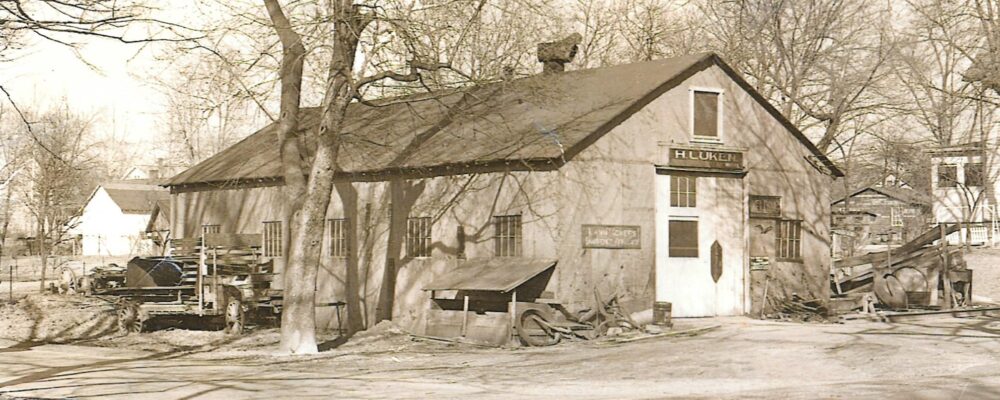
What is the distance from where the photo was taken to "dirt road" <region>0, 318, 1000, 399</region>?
1527 cm

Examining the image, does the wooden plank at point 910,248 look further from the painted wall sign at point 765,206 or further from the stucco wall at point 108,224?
the stucco wall at point 108,224

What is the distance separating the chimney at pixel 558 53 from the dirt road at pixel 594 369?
9100 mm

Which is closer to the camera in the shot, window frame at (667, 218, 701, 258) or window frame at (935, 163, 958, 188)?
window frame at (667, 218, 701, 258)

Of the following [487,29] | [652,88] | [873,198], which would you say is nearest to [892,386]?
[652,88]

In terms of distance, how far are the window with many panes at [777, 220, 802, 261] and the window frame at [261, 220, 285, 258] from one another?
1321cm

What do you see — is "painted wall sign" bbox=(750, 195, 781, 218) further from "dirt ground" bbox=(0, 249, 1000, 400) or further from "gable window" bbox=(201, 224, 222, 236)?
"gable window" bbox=(201, 224, 222, 236)

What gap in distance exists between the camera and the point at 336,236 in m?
29.3

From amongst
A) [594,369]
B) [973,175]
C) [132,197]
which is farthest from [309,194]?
[132,197]

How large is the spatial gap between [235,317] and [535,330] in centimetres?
812

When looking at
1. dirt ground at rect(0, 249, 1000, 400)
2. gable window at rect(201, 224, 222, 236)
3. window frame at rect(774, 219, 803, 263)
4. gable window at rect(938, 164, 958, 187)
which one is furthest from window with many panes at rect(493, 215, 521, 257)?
gable window at rect(938, 164, 958, 187)

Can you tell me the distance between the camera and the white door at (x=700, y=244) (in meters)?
25.5

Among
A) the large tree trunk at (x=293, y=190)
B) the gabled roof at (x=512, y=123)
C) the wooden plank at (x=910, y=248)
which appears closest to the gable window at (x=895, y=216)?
the wooden plank at (x=910, y=248)

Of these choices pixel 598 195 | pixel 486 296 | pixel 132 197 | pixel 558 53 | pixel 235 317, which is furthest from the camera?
pixel 132 197

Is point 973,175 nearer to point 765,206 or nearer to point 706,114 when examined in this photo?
point 765,206
